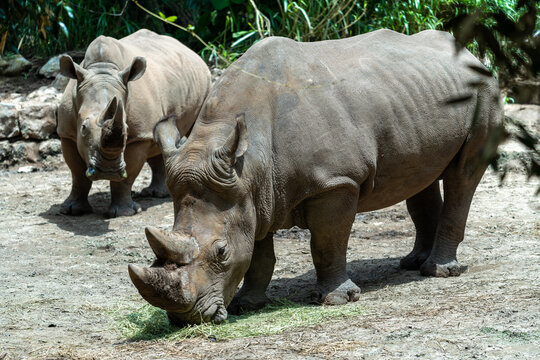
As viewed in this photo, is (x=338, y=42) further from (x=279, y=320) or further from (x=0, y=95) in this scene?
(x=0, y=95)

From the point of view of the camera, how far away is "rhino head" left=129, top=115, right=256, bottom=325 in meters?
4.75

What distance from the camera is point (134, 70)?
8930 mm

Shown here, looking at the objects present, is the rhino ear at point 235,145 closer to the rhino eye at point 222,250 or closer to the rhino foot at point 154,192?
the rhino eye at point 222,250

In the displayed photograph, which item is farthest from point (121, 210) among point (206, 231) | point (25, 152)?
point (206, 231)

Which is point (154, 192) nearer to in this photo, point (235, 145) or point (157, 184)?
point (157, 184)

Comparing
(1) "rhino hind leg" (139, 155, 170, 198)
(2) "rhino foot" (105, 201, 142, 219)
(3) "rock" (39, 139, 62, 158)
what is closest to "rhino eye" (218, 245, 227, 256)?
(2) "rhino foot" (105, 201, 142, 219)

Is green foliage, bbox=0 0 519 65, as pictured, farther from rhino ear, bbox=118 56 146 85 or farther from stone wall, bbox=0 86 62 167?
rhino ear, bbox=118 56 146 85

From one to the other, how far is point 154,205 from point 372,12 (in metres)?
5.22

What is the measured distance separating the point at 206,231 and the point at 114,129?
10.9 feet

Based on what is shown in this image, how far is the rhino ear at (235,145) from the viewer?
16.4 feet

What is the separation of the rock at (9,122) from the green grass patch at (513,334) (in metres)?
8.81

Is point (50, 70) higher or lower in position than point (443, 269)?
lower

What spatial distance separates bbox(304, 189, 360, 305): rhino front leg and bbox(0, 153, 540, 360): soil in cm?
18

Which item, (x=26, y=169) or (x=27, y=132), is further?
(x=27, y=132)
